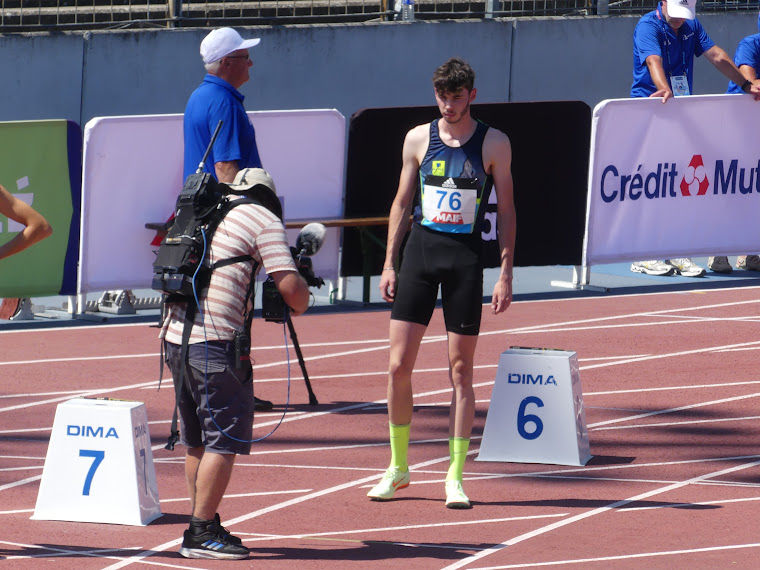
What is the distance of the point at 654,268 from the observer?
48.7 ft

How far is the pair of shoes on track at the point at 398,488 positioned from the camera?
7.16 metres

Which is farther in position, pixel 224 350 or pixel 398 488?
pixel 398 488

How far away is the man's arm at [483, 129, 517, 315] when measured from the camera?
7.33m

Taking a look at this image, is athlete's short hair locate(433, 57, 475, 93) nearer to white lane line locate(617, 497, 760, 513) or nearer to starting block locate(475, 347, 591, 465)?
starting block locate(475, 347, 591, 465)

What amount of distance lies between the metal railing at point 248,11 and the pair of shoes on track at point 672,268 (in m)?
5.78

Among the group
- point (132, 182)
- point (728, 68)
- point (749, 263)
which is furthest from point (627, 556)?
point (749, 263)

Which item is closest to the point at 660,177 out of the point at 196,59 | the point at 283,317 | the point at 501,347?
the point at 501,347

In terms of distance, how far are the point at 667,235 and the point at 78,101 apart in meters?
6.89

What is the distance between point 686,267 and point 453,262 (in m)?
7.96

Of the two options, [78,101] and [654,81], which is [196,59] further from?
[654,81]

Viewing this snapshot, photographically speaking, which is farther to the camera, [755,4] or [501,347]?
[755,4]

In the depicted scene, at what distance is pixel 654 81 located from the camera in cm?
1393

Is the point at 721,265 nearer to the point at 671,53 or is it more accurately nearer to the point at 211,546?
the point at 671,53

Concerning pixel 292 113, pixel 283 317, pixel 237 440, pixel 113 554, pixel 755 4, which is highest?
pixel 755 4
